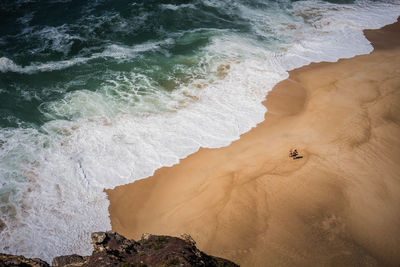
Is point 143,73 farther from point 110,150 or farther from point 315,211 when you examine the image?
point 315,211

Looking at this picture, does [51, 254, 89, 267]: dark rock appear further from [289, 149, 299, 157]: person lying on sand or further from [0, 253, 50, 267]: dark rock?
[289, 149, 299, 157]: person lying on sand

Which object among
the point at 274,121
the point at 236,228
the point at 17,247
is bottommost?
the point at 17,247

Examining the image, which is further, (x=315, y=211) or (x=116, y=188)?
(x=116, y=188)

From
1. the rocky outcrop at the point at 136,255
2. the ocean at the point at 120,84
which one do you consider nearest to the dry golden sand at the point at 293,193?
the ocean at the point at 120,84

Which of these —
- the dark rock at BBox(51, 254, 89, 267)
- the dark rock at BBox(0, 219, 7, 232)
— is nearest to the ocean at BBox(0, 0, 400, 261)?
the dark rock at BBox(0, 219, 7, 232)

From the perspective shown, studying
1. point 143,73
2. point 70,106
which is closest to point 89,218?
point 70,106

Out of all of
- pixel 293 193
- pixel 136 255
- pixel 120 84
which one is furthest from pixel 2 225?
pixel 293 193
